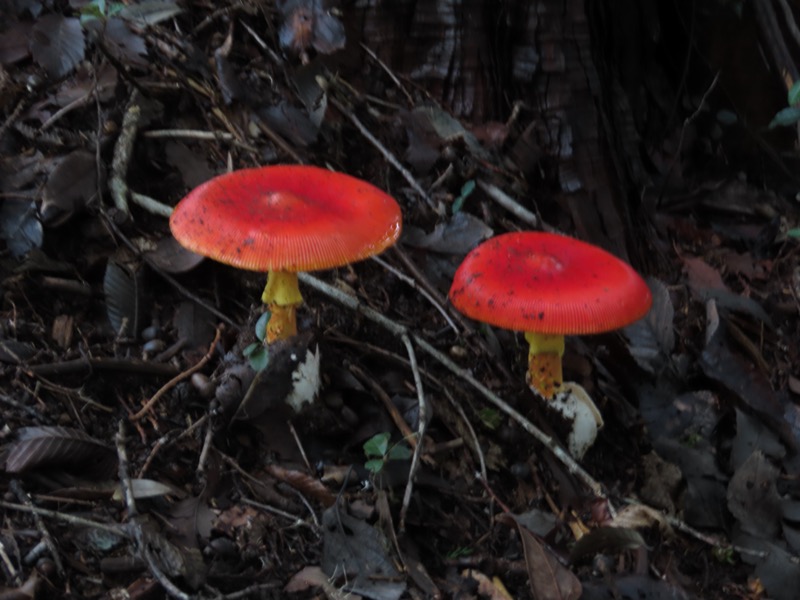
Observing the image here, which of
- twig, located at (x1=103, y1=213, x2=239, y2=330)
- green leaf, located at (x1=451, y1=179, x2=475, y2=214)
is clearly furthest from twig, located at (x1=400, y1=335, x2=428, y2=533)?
green leaf, located at (x1=451, y1=179, x2=475, y2=214)

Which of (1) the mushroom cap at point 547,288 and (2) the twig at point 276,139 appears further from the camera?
(2) the twig at point 276,139

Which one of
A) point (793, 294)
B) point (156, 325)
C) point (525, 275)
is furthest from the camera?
point (793, 294)

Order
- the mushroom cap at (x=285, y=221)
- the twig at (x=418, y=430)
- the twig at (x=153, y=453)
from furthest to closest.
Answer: the twig at (x=418, y=430) < the twig at (x=153, y=453) < the mushroom cap at (x=285, y=221)

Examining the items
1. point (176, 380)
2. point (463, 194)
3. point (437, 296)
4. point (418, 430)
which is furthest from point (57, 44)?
point (418, 430)

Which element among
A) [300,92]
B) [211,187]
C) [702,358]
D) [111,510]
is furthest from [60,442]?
[702,358]

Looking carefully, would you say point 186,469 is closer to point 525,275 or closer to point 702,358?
point 525,275

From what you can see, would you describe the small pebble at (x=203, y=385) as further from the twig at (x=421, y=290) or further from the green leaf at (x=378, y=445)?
the twig at (x=421, y=290)

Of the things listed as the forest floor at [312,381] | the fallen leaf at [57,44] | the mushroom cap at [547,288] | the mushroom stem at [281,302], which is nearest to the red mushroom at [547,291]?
the mushroom cap at [547,288]
